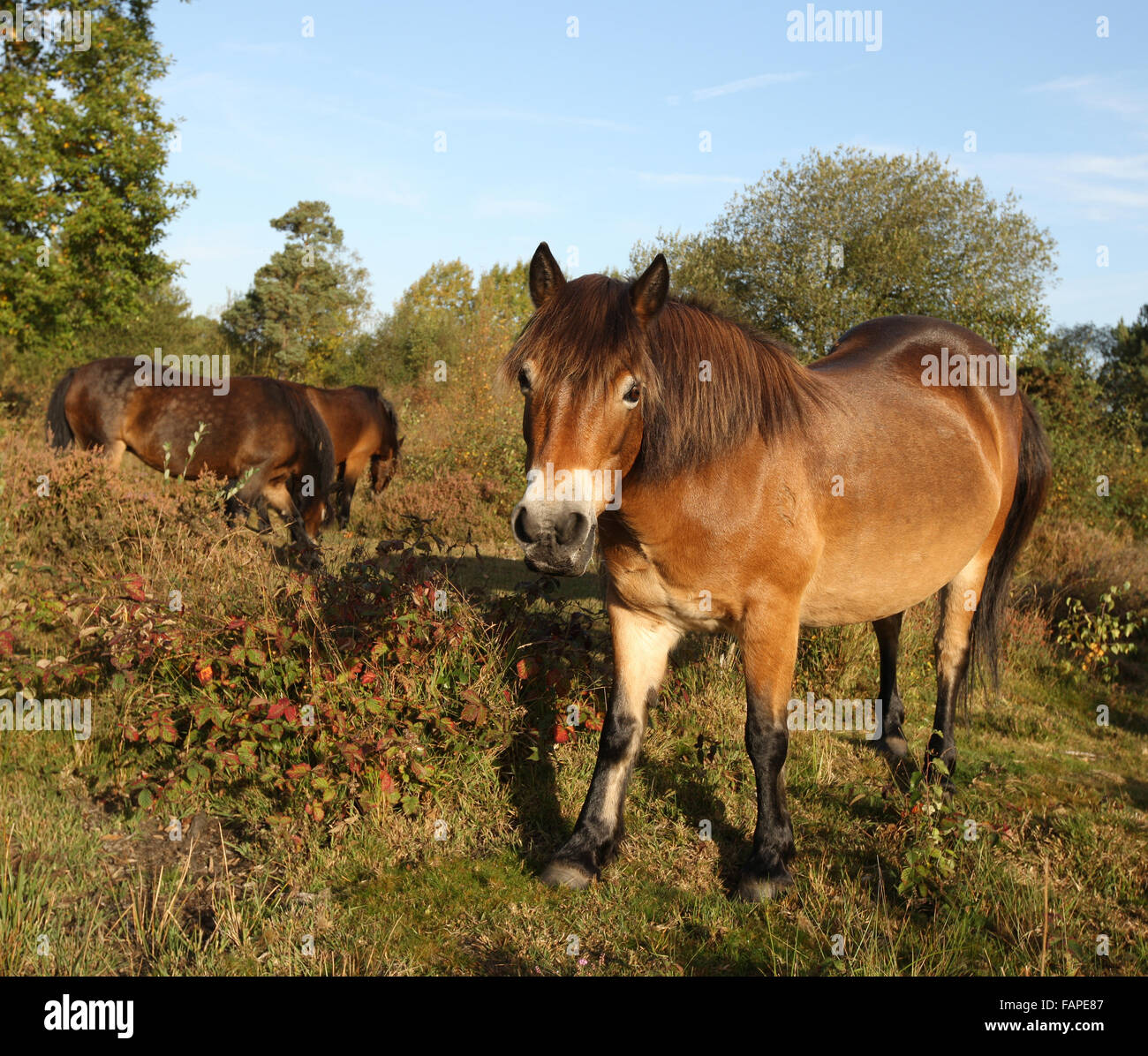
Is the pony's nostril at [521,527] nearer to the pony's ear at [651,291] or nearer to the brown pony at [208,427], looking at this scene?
the pony's ear at [651,291]

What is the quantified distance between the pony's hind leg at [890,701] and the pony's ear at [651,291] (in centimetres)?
309

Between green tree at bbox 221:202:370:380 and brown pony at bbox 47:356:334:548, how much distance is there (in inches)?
810

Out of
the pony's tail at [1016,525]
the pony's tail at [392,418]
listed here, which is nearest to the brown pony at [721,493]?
the pony's tail at [1016,525]

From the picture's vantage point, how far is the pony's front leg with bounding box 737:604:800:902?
3.55 metres

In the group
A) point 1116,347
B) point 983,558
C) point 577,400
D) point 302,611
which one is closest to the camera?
point 577,400

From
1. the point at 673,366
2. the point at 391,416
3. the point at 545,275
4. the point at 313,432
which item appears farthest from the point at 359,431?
the point at 673,366

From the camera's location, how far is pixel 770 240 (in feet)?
65.5

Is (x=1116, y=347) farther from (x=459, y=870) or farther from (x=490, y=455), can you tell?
(x=459, y=870)

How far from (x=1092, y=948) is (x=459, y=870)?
2.47 m

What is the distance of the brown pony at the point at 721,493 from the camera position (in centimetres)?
297

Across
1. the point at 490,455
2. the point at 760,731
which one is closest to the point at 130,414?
the point at 490,455

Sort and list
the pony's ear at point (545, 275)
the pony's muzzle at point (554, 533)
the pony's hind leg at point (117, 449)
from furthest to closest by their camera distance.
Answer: the pony's hind leg at point (117, 449), the pony's ear at point (545, 275), the pony's muzzle at point (554, 533)

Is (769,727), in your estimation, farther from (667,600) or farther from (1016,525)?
(1016,525)

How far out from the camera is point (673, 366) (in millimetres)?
3318
